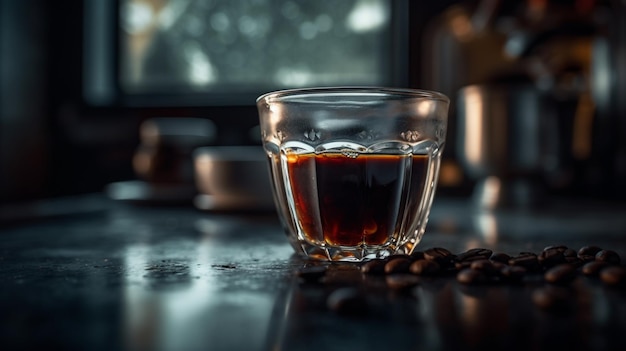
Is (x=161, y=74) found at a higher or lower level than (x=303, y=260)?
higher

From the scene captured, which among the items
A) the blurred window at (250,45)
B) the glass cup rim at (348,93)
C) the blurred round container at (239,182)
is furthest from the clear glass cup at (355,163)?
the blurred window at (250,45)

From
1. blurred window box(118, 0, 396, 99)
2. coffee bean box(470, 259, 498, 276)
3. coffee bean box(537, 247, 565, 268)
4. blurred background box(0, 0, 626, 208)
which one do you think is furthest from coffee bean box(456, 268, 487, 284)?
blurred window box(118, 0, 396, 99)

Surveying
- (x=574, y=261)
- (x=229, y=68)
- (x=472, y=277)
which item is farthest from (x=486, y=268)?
(x=229, y=68)

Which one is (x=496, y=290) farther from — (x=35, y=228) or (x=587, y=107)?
(x=587, y=107)

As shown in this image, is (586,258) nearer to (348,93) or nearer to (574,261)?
(574,261)

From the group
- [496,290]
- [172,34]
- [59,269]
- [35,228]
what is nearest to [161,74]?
[172,34]

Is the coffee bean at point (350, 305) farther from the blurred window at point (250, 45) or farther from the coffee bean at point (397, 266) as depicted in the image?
the blurred window at point (250, 45)
